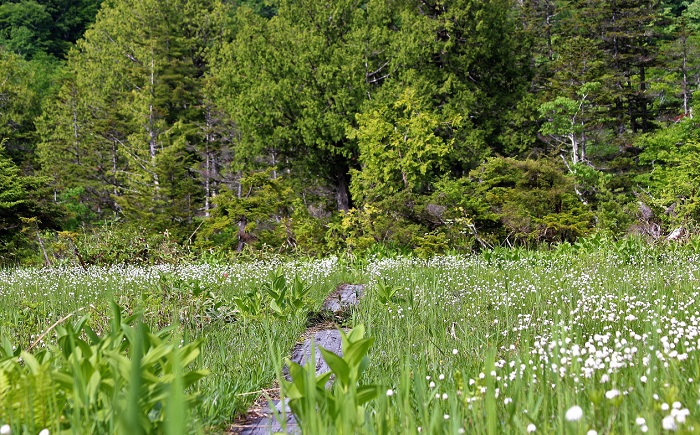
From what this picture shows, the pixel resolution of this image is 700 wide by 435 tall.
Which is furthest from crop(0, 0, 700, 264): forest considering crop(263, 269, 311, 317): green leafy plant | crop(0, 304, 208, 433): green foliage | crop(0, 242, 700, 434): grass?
crop(0, 304, 208, 433): green foliage

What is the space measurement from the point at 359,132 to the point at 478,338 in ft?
42.7

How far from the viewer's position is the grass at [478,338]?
1502mm

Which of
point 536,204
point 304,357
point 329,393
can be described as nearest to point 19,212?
point 304,357

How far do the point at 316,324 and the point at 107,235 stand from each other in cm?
1019

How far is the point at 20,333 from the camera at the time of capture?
4.38m

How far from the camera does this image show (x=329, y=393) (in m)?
1.43

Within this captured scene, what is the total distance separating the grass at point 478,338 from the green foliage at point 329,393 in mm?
40

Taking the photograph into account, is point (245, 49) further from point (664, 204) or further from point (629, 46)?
point (629, 46)

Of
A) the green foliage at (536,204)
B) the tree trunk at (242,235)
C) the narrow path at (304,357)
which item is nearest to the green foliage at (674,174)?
the green foliage at (536,204)

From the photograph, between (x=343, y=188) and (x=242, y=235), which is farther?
(x=343, y=188)

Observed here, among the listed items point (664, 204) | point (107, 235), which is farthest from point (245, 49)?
point (664, 204)

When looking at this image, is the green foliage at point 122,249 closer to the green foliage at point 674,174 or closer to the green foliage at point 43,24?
the green foliage at point 674,174

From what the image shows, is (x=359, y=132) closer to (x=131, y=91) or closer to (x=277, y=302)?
(x=277, y=302)

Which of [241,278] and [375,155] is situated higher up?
[375,155]
